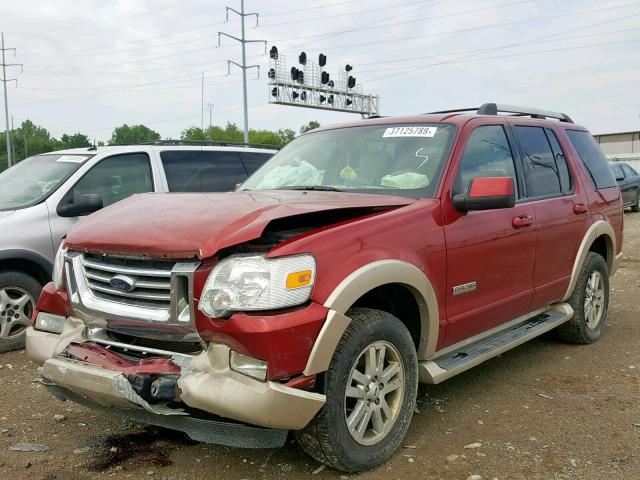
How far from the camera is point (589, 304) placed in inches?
219

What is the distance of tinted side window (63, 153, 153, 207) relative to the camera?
237 inches

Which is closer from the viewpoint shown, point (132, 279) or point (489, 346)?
point (132, 279)

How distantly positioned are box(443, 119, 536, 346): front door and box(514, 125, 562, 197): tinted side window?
20 centimetres

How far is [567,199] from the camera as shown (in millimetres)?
5008

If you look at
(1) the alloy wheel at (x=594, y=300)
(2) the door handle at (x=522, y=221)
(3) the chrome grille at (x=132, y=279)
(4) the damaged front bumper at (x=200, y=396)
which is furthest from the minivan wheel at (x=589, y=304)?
(3) the chrome grille at (x=132, y=279)

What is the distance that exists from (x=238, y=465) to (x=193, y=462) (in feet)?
0.81

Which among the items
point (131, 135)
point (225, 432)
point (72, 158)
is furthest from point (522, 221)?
point (131, 135)

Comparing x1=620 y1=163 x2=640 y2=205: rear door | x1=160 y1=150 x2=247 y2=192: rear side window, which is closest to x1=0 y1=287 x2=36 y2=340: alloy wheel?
x1=160 y1=150 x2=247 y2=192: rear side window

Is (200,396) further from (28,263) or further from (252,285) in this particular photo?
(28,263)

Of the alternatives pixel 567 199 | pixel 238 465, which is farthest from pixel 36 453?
pixel 567 199

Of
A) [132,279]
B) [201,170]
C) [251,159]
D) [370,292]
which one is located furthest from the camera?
[251,159]

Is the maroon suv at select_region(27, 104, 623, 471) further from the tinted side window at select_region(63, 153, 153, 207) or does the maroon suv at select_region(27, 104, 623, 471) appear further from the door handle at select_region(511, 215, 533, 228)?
the tinted side window at select_region(63, 153, 153, 207)

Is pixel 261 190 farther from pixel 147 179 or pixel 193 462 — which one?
pixel 147 179

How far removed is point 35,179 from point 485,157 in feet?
14.1
